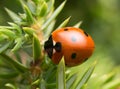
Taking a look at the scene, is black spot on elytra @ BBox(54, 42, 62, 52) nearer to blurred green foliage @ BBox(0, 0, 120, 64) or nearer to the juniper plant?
the juniper plant

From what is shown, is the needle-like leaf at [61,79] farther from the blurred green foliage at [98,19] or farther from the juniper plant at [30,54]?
the blurred green foliage at [98,19]

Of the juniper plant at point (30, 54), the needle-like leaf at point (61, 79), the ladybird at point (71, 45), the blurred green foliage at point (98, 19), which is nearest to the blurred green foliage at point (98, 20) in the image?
the blurred green foliage at point (98, 19)

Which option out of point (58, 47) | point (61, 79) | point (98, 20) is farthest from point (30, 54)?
point (98, 20)

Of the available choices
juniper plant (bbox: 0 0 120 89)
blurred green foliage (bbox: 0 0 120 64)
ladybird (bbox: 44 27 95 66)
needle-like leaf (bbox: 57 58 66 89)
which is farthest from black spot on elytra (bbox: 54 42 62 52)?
blurred green foliage (bbox: 0 0 120 64)

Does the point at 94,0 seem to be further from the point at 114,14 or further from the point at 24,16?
the point at 24,16

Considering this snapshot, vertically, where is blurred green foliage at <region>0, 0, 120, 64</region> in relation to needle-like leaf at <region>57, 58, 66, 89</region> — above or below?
above

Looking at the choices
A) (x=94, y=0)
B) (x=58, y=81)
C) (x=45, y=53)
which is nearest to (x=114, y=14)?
(x=94, y=0)
